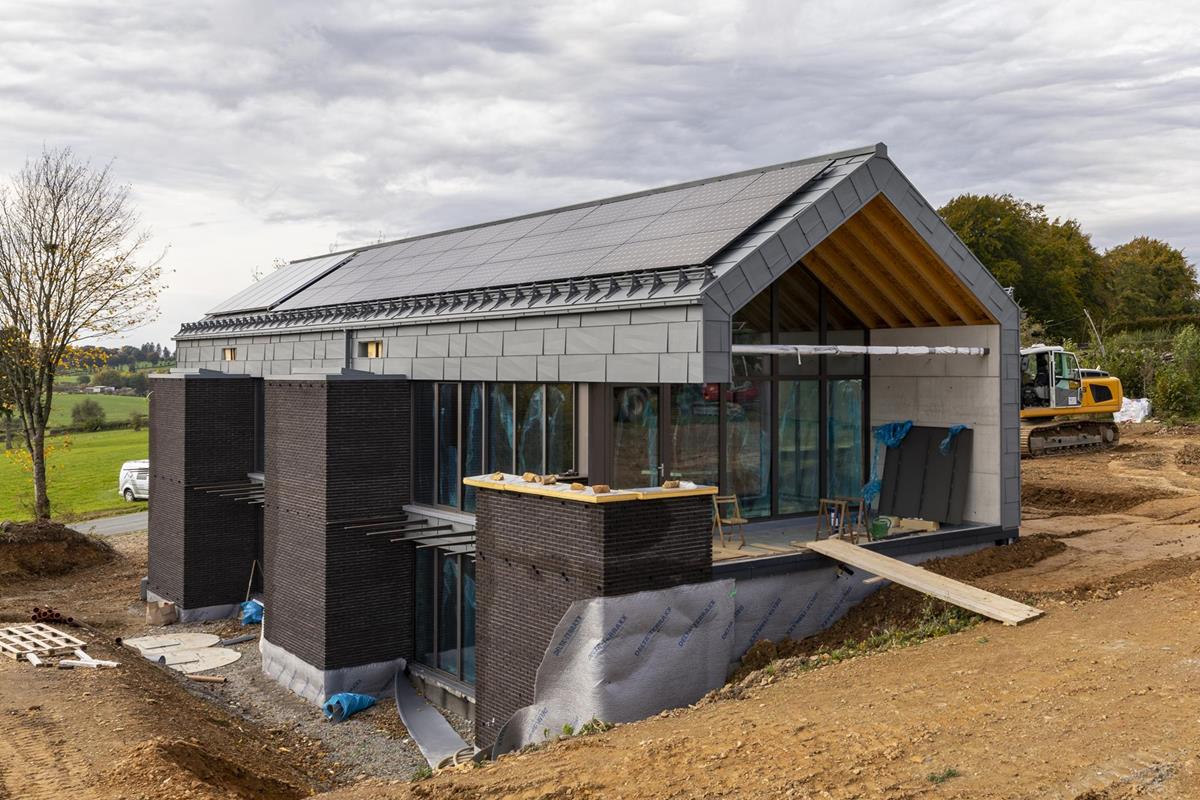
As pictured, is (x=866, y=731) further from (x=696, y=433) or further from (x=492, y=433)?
(x=492, y=433)

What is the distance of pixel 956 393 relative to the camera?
15203 mm

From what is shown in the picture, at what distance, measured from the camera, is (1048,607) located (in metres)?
11.3

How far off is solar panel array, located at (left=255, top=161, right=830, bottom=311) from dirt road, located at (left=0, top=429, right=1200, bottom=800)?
5351mm

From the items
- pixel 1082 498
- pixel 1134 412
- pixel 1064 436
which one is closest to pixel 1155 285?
pixel 1134 412

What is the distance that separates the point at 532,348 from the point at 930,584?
19.3ft

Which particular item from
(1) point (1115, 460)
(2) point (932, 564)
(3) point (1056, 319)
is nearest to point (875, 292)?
(2) point (932, 564)

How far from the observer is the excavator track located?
30.6 meters

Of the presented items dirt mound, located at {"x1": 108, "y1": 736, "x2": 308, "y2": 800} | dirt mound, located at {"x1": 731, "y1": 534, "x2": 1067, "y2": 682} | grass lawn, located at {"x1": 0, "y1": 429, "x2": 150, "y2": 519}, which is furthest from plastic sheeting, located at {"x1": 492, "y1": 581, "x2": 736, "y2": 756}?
grass lawn, located at {"x1": 0, "y1": 429, "x2": 150, "y2": 519}

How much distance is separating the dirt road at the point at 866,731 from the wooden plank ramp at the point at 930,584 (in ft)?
0.67

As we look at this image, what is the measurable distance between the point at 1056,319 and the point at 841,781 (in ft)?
188

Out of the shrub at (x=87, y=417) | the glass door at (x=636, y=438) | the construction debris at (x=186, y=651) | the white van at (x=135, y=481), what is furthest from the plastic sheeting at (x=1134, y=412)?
the shrub at (x=87, y=417)

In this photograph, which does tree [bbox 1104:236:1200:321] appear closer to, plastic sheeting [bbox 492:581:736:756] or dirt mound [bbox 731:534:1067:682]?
dirt mound [bbox 731:534:1067:682]

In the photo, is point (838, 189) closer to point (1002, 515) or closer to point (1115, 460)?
point (1002, 515)

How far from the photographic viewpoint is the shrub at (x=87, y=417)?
55.5 m
